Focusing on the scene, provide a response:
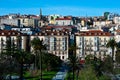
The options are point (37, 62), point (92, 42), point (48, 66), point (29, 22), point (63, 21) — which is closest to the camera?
point (37, 62)

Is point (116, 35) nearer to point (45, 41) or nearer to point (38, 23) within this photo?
point (45, 41)

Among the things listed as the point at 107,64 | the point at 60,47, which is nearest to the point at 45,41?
the point at 60,47

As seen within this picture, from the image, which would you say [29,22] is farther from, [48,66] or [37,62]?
[37,62]

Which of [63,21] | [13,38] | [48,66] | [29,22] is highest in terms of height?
[63,21]

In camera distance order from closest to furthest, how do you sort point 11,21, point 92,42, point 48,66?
point 48,66 → point 92,42 → point 11,21

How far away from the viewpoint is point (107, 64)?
61.6 meters

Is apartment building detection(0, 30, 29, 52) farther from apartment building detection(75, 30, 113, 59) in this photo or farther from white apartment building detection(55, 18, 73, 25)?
white apartment building detection(55, 18, 73, 25)

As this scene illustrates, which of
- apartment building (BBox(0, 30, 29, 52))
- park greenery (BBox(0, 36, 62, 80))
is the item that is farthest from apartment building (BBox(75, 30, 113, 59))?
park greenery (BBox(0, 36, 62, 80))

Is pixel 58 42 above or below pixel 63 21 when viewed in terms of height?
below

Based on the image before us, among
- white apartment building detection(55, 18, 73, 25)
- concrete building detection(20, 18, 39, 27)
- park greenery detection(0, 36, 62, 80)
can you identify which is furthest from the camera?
concrete building detection(20, 18, 39, 27)

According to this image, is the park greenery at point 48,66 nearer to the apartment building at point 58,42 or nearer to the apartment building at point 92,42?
the apartment building at point 58,42

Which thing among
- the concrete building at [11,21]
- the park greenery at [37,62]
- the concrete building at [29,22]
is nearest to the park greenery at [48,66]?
the park greenery at [37,62]

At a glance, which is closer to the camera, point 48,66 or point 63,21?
point 48,66

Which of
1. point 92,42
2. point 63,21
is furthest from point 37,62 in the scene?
point 63,21
